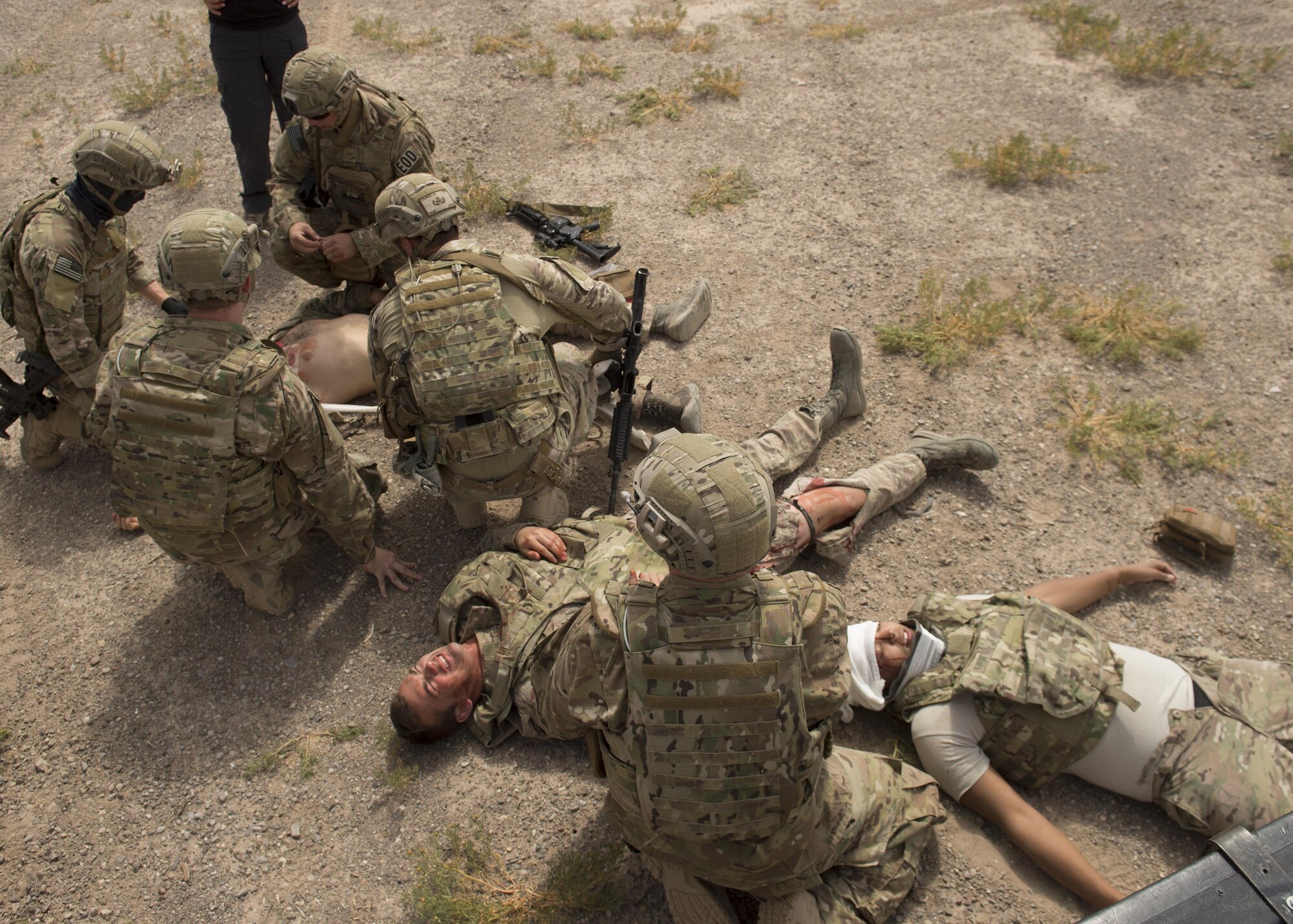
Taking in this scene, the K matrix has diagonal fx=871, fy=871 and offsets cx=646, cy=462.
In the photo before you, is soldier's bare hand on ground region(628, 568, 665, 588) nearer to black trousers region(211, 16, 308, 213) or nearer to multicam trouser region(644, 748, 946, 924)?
multicam trouser region(644, 748, 946, 924)

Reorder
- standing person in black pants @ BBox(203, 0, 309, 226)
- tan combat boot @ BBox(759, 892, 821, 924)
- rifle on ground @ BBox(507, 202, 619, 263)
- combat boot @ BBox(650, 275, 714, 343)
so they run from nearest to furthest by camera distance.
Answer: tan combat boot @ BBox(759, 892, 821, 924) < combat boot @ BBox(650, 275, 714, 343) < standing person in black pants @ BBox(203, 0, 309, 226) < rifle on ground @ BBox(507, 202, 619, 263)

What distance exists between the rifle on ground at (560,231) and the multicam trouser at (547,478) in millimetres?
1717

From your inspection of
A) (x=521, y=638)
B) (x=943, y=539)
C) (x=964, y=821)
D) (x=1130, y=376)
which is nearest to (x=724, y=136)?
(x=1130, y=376)

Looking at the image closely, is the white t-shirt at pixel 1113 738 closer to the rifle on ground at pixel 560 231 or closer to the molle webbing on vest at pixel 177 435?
the molle webbing on vest at pixel 177 435

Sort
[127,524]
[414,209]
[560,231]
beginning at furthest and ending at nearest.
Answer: [560,231] → [127,524] → [414,209]

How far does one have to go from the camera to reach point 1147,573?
4.22 metres

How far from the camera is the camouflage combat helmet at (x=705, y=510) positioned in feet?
8.02

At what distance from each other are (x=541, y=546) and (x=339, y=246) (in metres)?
2.52

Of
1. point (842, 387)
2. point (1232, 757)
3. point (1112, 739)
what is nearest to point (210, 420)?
point (842, 387)

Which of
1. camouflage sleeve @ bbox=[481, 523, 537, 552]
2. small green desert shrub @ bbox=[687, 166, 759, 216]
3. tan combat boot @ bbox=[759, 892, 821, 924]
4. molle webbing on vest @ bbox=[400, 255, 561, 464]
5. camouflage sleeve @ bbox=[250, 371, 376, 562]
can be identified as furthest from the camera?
small green desert shrub @ bbox=[687, 166, 759, 216]

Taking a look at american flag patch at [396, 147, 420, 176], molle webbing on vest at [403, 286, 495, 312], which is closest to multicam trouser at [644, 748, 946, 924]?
molle webbing on vest at [403, 286, 495, 312]

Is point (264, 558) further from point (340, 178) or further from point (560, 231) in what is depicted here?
point (560, 231)

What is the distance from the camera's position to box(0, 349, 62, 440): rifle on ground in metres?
4.77

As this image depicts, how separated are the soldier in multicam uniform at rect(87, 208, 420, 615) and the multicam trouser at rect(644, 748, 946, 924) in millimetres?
2375
